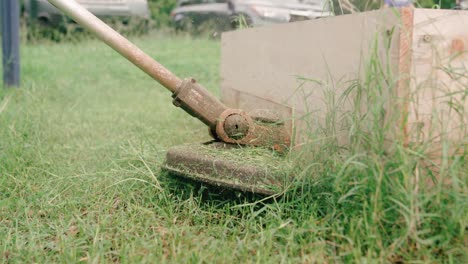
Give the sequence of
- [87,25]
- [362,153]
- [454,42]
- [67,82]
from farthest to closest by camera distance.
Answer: [67,82] → [87,25] → [454,42] → [362,153]

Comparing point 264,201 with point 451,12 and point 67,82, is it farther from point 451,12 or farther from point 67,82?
point 67,82

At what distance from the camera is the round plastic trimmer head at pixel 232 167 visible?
7.79 feet

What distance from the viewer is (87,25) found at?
2879mm

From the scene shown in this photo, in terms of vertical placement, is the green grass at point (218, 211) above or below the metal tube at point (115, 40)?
below

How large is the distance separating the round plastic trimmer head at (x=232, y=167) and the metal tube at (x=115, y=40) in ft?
1.27

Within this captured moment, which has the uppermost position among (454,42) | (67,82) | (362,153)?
(454,42)

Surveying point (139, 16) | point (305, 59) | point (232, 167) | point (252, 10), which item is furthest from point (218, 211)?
point (139, 16)

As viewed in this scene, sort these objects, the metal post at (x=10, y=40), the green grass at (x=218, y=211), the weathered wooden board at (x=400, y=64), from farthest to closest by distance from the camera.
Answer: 1. the metal post at (x=10, y=40)
2. the weathered wooden board at (x=400, y=64)
3. the green grass at (x=218, y=211)

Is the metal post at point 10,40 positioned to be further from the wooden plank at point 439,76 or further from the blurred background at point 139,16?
the wooden plank at point 439,76

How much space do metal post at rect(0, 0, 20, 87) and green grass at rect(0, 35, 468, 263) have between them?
2004 millimetres

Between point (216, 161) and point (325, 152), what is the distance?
483mm

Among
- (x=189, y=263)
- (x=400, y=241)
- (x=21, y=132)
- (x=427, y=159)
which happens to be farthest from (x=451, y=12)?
(x=21, y=132)

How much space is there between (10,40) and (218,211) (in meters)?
4.02

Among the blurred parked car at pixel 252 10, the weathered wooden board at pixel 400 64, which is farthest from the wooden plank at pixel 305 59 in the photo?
the blurred parked car at pixel 252 10
